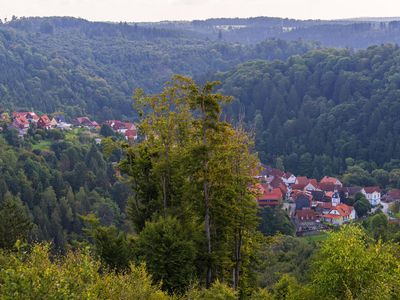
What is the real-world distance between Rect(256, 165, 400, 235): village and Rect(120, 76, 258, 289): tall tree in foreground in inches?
1856

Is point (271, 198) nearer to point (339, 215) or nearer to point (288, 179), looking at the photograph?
point (339, 215)

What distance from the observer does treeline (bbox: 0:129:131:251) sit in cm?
6650

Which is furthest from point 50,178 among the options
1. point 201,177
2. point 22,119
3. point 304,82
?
point 304,82

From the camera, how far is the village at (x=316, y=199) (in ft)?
255

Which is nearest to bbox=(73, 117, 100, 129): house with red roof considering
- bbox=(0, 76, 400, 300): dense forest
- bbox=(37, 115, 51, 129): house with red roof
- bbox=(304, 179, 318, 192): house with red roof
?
bbox=(37, 115, 51, 129): house with red roof

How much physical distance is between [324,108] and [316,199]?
4382cm

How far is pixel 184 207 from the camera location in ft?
83.0

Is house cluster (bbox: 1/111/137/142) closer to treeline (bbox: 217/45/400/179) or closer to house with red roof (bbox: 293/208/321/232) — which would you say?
treeline (bbox: 217/45/400/179)

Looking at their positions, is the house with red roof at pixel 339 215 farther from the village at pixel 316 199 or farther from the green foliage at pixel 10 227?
the green foliage at pixel 10 227

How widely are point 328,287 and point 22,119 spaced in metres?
97.3

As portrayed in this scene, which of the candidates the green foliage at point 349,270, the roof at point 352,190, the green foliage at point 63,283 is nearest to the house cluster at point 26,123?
the roof at point 352,190

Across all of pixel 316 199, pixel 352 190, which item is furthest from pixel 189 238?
pixel 352 190

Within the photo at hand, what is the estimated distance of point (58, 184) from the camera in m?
77.8

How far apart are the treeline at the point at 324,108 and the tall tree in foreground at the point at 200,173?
74.7 metres
